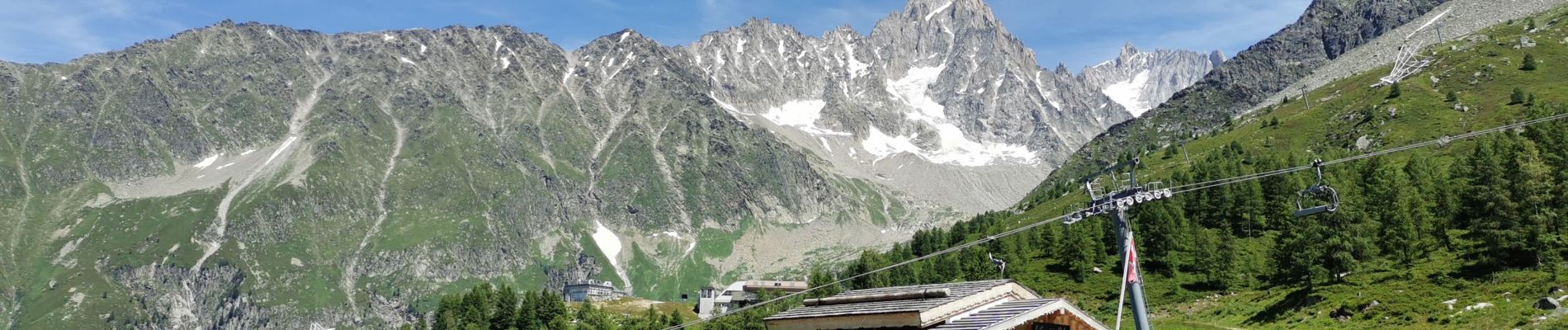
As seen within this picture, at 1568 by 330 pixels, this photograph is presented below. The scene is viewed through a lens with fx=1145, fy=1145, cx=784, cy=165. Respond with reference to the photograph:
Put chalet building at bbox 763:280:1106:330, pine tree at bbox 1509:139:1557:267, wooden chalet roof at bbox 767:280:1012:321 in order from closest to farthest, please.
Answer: chalet building at bbox 763:280:1106:330 < wooden chalet roof at bbox 767:280:1012:321 < pine tree at bbox 1509:139:1557:267

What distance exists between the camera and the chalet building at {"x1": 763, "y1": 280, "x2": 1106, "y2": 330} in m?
30.1

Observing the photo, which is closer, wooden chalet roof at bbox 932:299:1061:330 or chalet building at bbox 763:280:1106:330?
wooden chalet roof at bbox 932:299:1061:330

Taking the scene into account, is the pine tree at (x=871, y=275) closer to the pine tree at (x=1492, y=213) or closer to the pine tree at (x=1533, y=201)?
the pine tree at (x=1492, y=213)

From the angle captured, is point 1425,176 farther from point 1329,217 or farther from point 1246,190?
point 1329,217

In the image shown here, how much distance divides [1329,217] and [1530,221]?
1635cm

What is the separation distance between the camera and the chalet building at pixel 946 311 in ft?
98.8

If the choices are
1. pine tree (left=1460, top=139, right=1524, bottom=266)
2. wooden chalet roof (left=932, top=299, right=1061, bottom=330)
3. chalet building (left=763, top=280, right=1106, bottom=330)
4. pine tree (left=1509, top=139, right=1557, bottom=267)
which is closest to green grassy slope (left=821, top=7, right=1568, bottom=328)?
pine tree (left=1460, top=139, right=1524, bottom=266)

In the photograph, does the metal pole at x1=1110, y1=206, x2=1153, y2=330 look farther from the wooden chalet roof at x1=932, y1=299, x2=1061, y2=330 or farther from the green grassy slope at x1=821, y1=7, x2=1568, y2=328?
the green grassy slope at x1=821, y1=7, x2=1568, y2=328

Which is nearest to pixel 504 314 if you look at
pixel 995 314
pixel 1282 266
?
pixel 1282 266

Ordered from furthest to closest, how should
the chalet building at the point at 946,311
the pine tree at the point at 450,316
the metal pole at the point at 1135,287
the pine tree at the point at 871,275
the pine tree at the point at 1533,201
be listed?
the pine tree at the point at 871,275 < the pine tree at the point at 450,316 < the pine tree at the point at 1533,201 < the chalet building at the point at 946,311 < the metal pole at the point at 1135,287

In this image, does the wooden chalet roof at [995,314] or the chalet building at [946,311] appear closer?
the wooden chalet roof at [995,314]

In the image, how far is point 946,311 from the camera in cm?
3145

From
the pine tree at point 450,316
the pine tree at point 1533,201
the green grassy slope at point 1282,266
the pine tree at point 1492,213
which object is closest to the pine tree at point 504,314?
the pine tree at point 450,316

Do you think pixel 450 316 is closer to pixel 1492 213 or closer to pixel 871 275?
pixel 871 275
